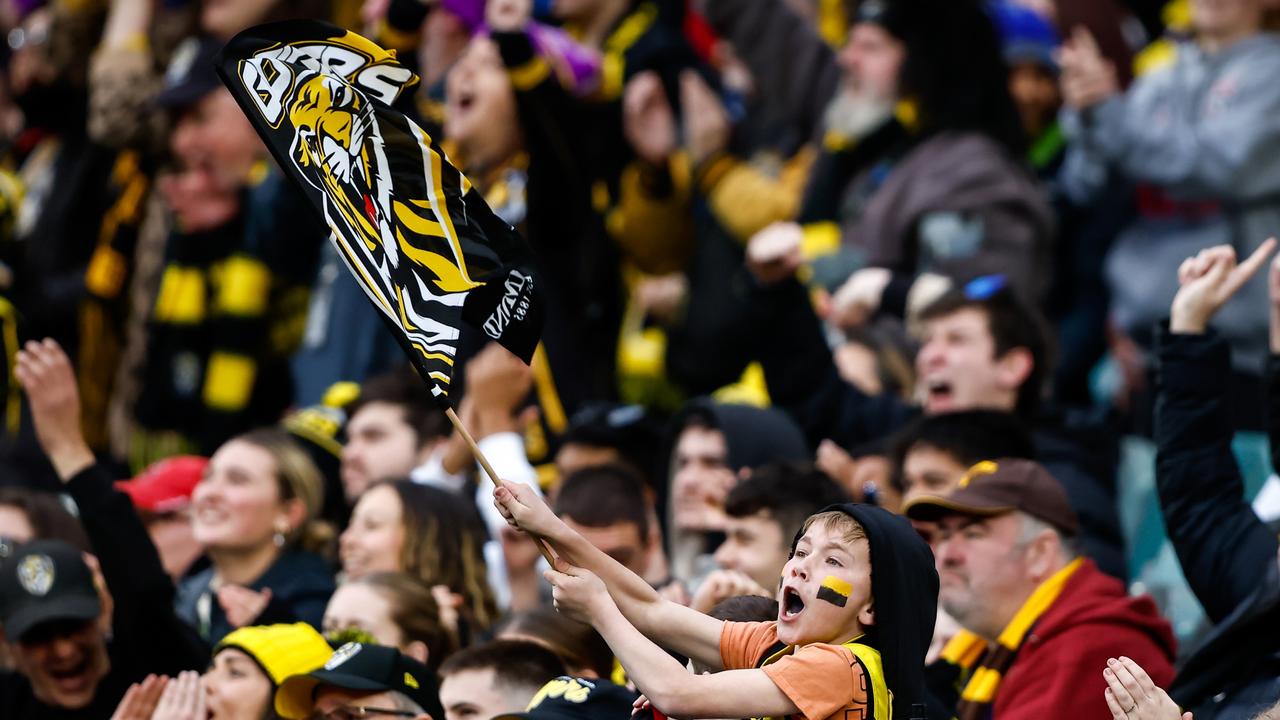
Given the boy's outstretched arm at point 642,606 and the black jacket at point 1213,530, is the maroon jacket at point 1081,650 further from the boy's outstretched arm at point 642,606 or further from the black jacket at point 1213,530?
the boy's outstretched arm at point 642,606

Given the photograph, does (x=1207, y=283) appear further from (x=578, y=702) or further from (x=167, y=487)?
(x=167, y=487)

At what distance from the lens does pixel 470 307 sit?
4.99m

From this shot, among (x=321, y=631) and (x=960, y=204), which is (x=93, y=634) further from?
(x=960, y=204)

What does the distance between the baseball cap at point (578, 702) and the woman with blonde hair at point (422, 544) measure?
5.92ft

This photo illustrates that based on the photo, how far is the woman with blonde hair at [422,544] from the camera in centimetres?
693

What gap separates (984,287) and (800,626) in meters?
3.13

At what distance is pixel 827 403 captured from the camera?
7777mm

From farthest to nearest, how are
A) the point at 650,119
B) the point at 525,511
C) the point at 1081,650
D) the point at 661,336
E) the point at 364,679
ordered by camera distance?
1. the point at 661,336
2. the point at 650,119
3. the point at 364,679
4. the point at 1081,650
5. the point at 525,511

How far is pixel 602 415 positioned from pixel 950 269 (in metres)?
1.38

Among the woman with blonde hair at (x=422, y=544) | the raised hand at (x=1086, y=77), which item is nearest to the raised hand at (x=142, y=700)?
the woman with blonde hair at (x=422, y=544)

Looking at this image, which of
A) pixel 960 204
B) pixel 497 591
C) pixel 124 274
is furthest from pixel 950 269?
pixel 124 274

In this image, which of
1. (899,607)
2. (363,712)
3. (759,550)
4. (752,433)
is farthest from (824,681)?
(752,433)

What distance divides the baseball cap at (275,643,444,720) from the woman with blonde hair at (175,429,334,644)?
1375mm

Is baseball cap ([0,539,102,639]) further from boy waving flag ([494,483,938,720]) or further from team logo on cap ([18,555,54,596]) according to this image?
boy waving flag ([494,483,938,720])
